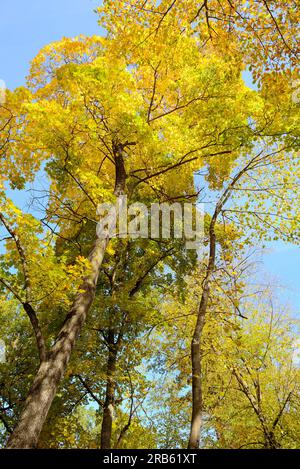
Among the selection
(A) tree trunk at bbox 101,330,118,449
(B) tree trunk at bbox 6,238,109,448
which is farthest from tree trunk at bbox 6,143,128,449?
(A) tree trunk at bbox 101,330,118,449

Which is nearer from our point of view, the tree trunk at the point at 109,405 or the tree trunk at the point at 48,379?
the tree trunk at the point at 48,379

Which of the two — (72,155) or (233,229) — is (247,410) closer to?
(233,229)

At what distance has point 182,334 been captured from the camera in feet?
36.4

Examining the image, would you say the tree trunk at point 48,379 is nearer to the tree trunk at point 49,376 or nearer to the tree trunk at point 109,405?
the tree trunk at point 49,376

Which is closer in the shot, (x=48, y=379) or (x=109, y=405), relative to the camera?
(x=48, y=379)

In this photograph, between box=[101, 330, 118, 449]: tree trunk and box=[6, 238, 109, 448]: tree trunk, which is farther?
box=[101, 330, 118, 449]: tree trunk

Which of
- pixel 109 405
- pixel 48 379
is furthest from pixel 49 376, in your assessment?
pixel 109 405

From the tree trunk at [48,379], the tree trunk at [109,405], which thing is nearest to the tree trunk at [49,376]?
the tree trunk at [48,379]

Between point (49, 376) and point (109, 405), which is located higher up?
point (109, 405)

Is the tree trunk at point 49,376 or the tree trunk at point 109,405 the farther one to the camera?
the tree trunk at point 109,405

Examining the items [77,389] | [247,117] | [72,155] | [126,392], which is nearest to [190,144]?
[247,117]

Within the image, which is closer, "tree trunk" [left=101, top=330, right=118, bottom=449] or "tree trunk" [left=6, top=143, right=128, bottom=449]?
"tree trunk" [left=6, top=143, right=128, bottom=449]

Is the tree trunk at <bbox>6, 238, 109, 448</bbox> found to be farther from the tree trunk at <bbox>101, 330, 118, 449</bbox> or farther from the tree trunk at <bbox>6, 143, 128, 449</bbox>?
the tree trunk at <bbox>101, 330, 118, 449</bbox>

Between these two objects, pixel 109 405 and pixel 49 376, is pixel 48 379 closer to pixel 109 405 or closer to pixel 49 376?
pixel 49 376
